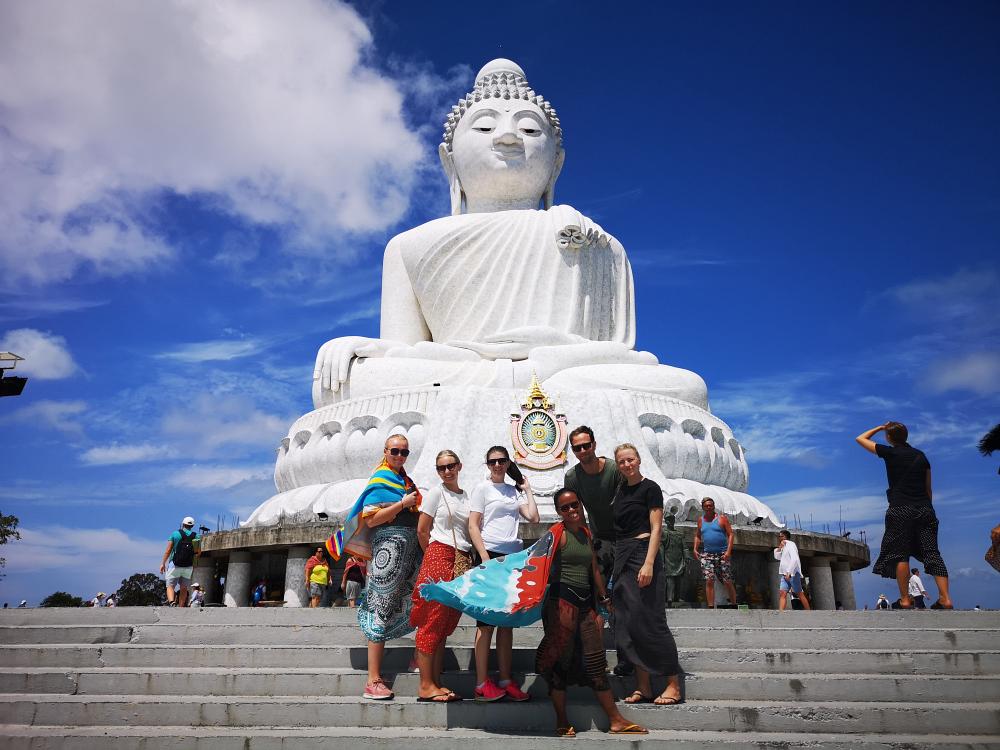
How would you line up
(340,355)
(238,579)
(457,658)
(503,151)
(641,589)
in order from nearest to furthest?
(641,589) < (457,658) < (238,579) < (340,355) < (503,151)

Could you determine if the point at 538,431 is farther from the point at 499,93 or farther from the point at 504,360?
the point at 499,93

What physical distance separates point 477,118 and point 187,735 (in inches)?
507

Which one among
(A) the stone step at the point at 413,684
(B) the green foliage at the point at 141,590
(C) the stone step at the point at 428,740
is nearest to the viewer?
(C) the stone step at the point at 428,740

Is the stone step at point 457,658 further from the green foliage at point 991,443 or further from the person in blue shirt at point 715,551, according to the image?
the green foliage at point 991,443

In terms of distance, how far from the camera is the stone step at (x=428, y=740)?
3.98 m

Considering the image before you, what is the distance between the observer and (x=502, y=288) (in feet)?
43.9

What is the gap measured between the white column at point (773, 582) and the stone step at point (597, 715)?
218 inches

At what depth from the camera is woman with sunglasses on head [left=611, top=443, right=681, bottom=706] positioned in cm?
444

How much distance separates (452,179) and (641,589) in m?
12.7

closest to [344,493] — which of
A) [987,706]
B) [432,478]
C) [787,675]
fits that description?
[432,478]

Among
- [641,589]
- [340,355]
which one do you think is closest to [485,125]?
[340,355]

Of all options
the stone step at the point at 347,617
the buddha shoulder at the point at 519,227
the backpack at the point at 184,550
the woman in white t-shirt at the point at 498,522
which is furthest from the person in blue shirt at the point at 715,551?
the buddha shoulder at the point at 519,227

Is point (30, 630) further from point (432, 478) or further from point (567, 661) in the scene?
point (432, 478)

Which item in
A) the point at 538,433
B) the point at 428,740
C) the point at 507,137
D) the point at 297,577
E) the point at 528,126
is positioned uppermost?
the point at 528,126
